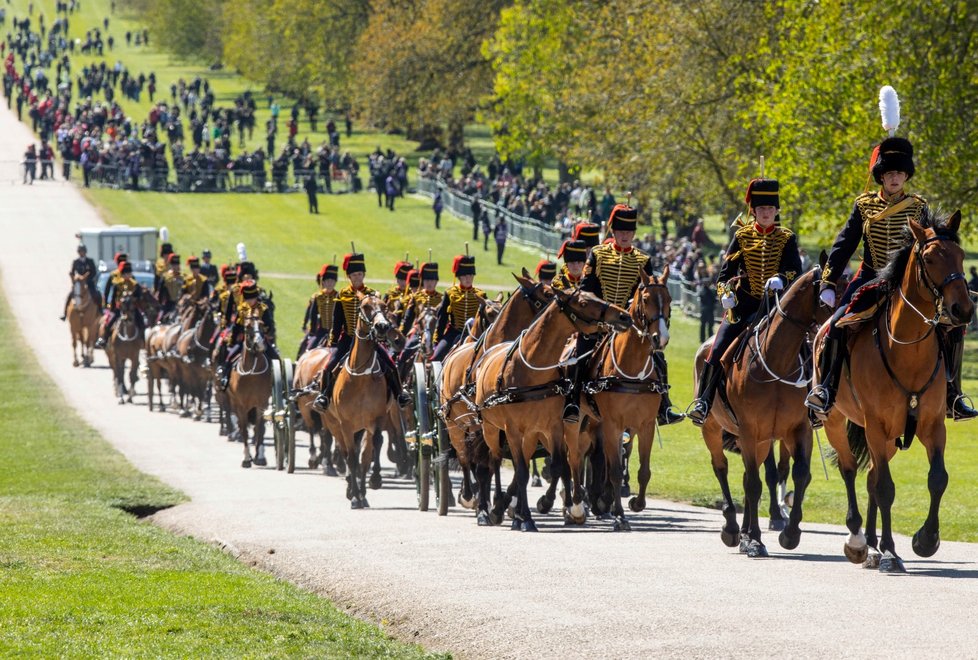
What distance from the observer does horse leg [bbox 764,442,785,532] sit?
16.4 m

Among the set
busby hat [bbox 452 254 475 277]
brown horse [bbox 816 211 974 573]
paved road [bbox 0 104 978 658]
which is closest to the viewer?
paved road [bbox 0 104 978 658]

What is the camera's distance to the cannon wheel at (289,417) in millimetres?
26297

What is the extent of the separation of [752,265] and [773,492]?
7.62ft

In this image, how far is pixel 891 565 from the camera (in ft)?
43.8

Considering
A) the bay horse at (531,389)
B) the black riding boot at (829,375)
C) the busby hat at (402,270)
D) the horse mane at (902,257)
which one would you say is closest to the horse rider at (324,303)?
the busby hat at (402,270)

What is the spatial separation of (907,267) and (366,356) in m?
10.3

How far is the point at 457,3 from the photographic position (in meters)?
81.0

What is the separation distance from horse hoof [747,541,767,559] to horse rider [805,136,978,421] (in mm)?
1315

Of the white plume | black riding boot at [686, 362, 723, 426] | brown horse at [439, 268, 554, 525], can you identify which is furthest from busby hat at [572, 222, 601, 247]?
the white plume

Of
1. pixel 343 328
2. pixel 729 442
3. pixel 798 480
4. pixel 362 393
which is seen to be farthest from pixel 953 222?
pixel 343 328

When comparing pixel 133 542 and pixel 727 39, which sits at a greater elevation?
pixel 727 39

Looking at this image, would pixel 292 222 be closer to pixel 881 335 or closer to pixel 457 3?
pixel 457 3

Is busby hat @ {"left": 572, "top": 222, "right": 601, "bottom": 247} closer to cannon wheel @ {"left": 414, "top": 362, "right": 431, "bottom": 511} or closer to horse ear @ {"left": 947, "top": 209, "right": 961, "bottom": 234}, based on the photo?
cannon wheel @ {"left": 414, "top": 362, "right": 431, "bottom": 511}

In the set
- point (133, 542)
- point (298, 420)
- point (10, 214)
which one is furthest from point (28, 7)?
point (133, 542)
